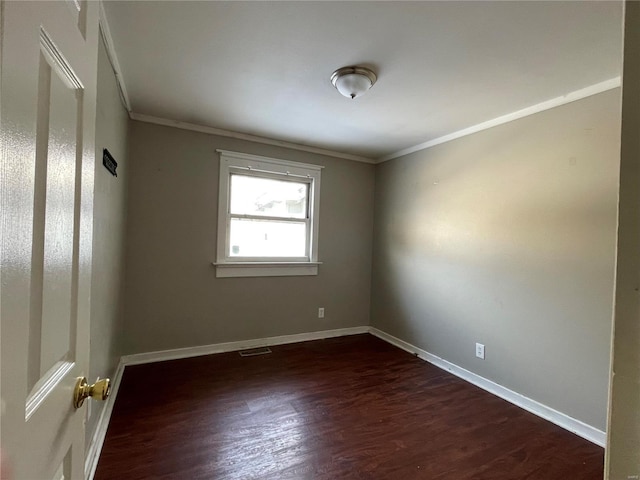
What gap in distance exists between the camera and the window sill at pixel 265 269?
320 centimetres

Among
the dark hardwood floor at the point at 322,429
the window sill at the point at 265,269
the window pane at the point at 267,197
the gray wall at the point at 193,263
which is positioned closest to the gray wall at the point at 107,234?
the gray wall at the point at 193,263

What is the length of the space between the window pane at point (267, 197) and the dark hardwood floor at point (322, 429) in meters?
1.65

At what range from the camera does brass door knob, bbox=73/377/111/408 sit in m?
0.70

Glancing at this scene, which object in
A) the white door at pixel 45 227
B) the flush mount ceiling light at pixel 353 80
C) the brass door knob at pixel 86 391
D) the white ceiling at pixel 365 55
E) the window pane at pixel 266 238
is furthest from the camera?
the window pane at pixel 266 238

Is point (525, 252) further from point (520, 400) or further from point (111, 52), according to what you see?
point (111, 52)

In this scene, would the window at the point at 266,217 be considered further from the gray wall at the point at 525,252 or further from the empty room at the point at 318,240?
the gray wall at the point at 525,252

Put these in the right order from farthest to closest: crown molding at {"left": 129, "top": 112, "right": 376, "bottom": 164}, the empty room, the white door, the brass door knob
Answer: crown molding at {"left": 129, "top": 112, "right": 376, "bottom": 164} → the brass door knob → the empty room → the white door

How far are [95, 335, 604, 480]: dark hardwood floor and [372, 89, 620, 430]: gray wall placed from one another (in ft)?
1.20

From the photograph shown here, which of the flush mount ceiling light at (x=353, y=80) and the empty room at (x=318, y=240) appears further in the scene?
the flush mount ceiling light at (x=353, y=80)

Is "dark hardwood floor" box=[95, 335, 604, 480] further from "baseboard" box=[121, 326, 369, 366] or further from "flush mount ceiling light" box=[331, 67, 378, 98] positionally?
"flush mount ceiling light" box=[331, 67, 378, 98]

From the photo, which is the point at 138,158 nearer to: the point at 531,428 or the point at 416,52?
the point at 416,52

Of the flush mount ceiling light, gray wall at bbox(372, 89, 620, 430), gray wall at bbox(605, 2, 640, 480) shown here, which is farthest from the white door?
gray wall at bbox(372, 89, 620, 430)

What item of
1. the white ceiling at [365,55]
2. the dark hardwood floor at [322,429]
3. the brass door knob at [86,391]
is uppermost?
the white ceiling at [365,55]

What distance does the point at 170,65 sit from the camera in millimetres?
1940
